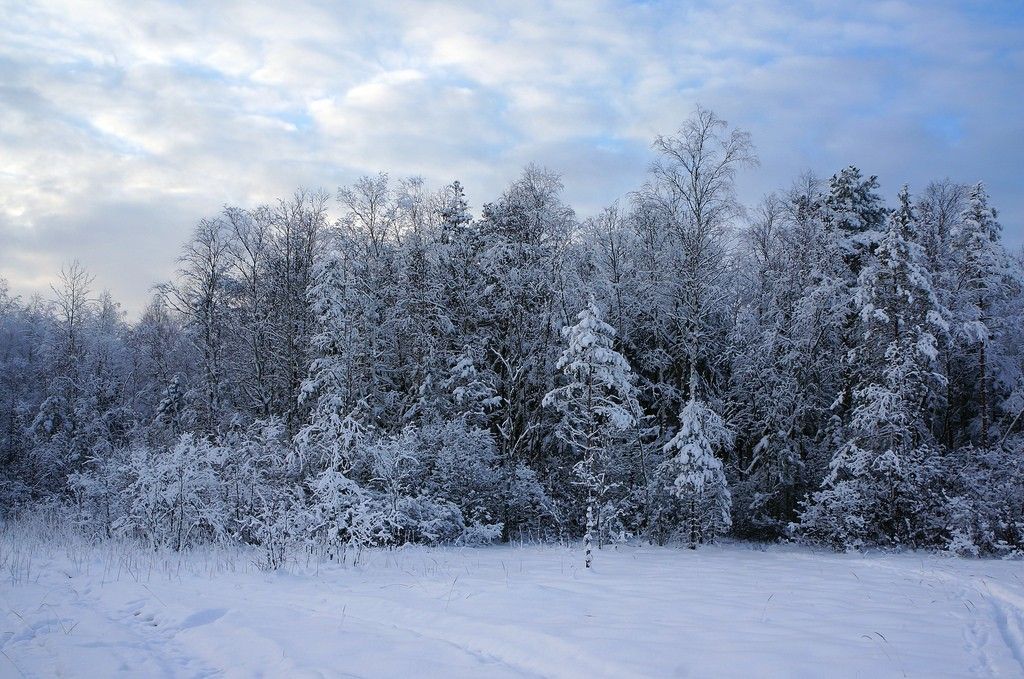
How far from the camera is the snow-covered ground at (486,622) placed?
18.7 ft

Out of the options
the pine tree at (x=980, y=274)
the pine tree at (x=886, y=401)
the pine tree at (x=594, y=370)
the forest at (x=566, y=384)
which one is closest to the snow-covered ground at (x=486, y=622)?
the forest at (x=566, y=384)

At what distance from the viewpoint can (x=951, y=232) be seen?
1192 inches

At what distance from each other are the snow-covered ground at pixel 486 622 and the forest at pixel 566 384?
10.5ft

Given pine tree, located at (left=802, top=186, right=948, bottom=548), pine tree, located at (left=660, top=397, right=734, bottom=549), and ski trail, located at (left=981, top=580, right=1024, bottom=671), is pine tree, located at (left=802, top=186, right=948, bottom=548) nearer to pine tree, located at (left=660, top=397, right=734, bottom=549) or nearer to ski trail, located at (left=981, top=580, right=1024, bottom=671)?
pine tree, located at (left=660, top=397, right=734, bottom=549)

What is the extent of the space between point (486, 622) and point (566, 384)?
19.4 m

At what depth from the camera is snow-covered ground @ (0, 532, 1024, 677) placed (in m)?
5.69

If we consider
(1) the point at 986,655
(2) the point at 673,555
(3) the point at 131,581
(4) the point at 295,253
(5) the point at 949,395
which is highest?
(4) the point at 295,253

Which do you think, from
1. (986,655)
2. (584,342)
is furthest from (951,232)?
(986,655)

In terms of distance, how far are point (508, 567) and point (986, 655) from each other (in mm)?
8099

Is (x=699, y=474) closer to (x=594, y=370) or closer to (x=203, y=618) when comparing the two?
(x=594, y=370)

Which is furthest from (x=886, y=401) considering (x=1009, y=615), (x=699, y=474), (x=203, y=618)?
(x=203, y=618)

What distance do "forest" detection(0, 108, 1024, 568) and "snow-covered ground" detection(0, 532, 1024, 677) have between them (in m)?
3.20

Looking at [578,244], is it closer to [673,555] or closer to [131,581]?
[673,555]

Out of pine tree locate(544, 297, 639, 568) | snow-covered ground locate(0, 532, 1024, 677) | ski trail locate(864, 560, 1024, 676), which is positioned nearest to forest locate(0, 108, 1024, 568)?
pine tree locate(544, 297, 639, 568)
